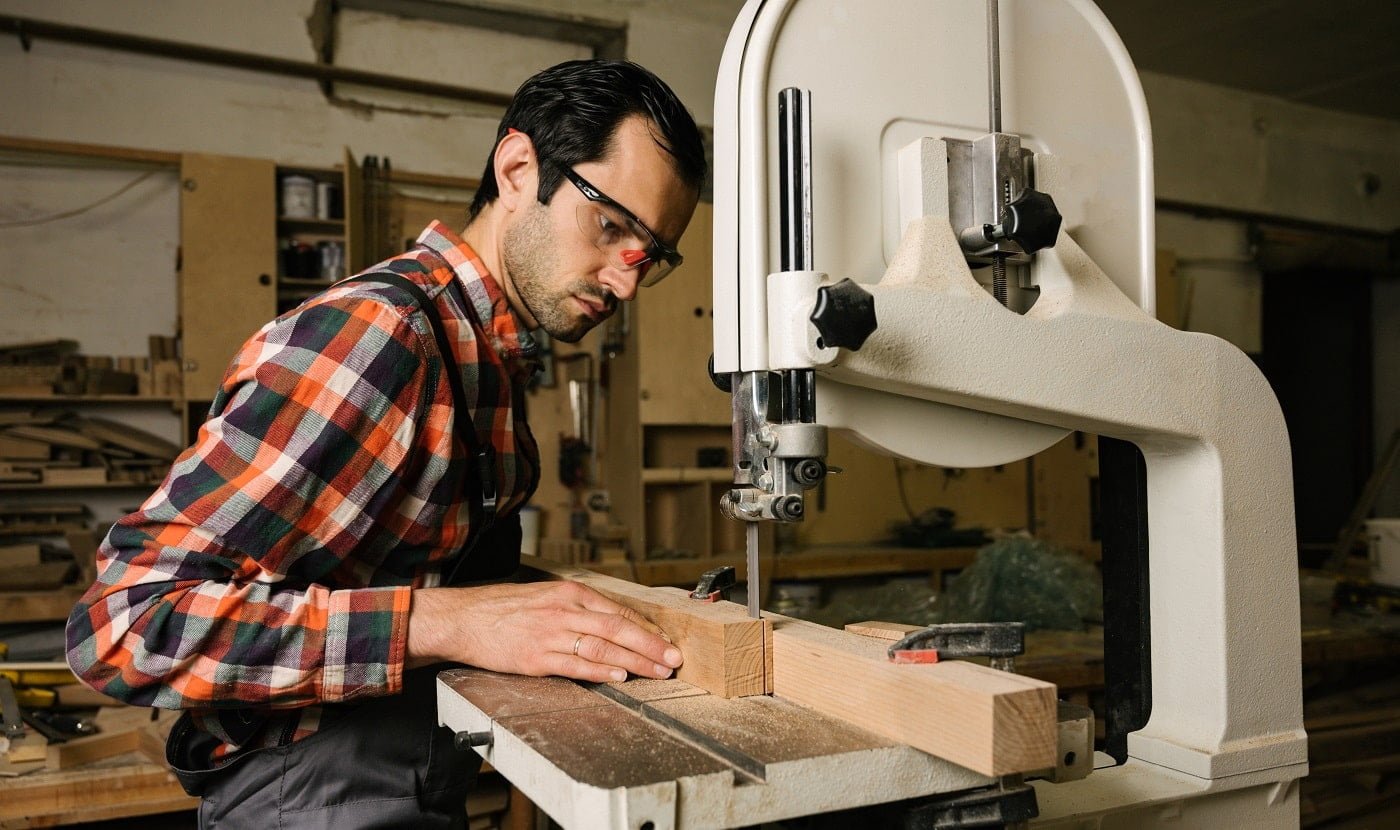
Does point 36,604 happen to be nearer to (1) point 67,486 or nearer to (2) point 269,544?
(1) point 67,486

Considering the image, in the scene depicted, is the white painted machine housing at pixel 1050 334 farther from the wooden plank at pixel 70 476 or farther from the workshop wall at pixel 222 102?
the workshop wall at pixel 222 102

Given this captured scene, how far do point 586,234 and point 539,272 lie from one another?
9cm

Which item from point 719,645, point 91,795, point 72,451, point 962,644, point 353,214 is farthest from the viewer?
point 353,214

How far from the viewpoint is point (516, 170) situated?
4.52ft

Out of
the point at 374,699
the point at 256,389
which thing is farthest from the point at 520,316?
the point at 374,699

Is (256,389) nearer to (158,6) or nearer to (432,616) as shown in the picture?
(432,616)

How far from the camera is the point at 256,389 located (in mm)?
1035

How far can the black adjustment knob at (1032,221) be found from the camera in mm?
917

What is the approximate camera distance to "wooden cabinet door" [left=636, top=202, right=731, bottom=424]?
12.3 ft

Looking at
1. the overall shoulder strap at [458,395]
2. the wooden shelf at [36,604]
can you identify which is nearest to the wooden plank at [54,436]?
the wooden shelf at [36,604]

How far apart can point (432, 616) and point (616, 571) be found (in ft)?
7.90

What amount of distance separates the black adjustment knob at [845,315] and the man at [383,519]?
1.37ft

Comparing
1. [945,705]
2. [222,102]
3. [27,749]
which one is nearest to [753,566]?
[945,705]

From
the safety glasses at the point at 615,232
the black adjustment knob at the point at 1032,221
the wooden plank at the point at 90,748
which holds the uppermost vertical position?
the safety glasses at the point at 615,232
